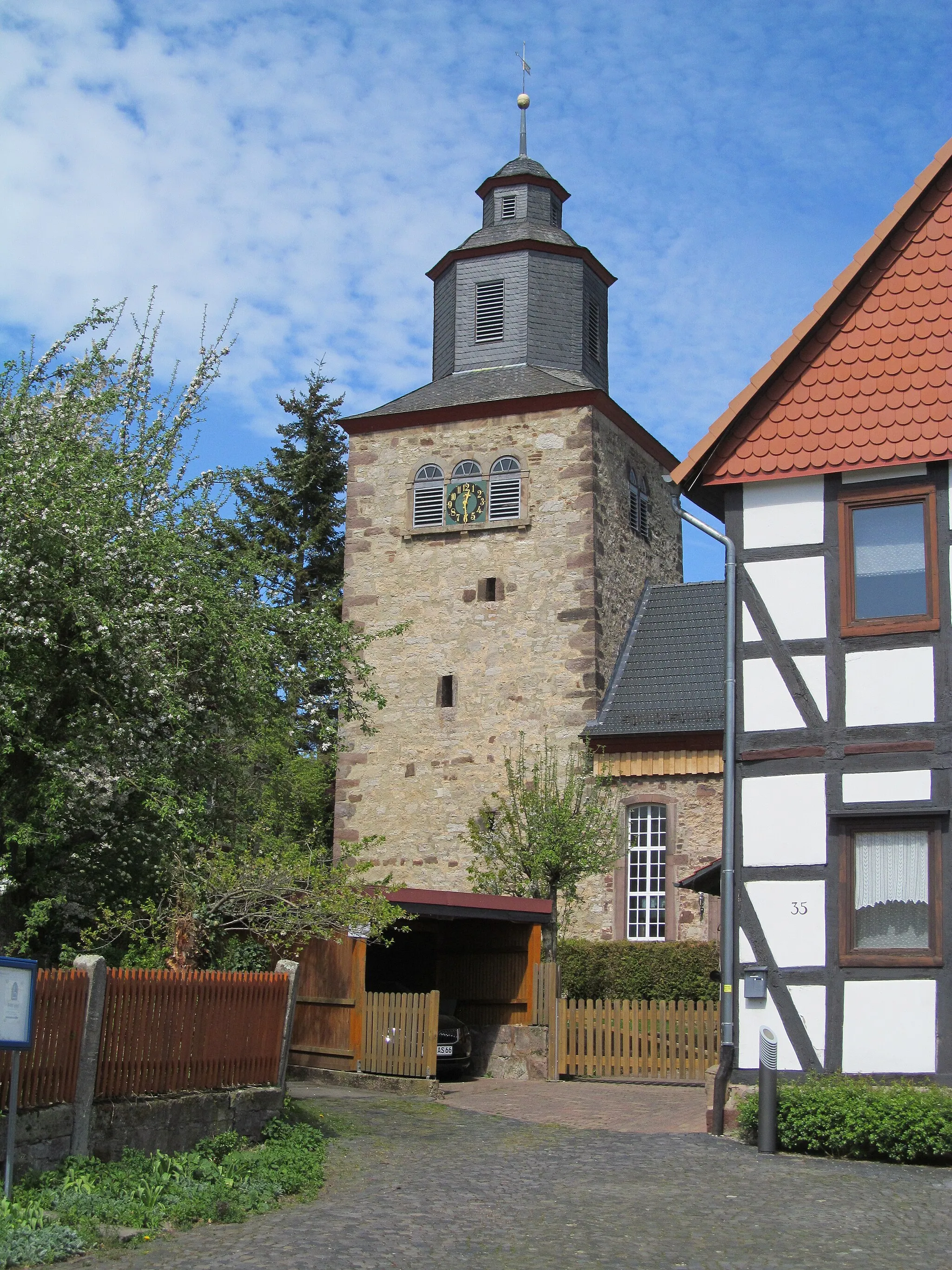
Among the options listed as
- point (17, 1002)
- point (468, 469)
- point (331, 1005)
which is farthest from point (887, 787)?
point (468, 469)

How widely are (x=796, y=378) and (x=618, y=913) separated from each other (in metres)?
12.1

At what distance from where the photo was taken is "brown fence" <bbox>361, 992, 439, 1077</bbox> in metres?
17.4

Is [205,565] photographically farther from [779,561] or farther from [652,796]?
[652,796]

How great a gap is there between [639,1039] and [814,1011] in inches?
243

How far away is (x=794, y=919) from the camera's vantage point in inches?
526

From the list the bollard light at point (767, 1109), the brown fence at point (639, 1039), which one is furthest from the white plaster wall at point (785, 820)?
the brown fence at point (639, 1039)

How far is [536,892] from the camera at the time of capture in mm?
22562

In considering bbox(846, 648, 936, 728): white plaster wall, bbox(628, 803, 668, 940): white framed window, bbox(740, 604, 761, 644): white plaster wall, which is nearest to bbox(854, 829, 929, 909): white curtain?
bbox(846, 648, 936, 728): white plaster wall

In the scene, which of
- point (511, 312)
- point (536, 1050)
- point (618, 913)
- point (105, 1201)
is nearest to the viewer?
point (105, 1201)

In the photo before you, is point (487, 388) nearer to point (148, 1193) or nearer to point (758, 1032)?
point (758, 1032)

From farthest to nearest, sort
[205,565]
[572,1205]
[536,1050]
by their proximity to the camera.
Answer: [536,1050] → [205,565] → [572,1205]

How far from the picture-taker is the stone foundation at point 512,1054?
1958 cm

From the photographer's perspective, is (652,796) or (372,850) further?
(372,850)

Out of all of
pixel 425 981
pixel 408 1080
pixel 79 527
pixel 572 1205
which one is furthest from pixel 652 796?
pixel 572 1205
